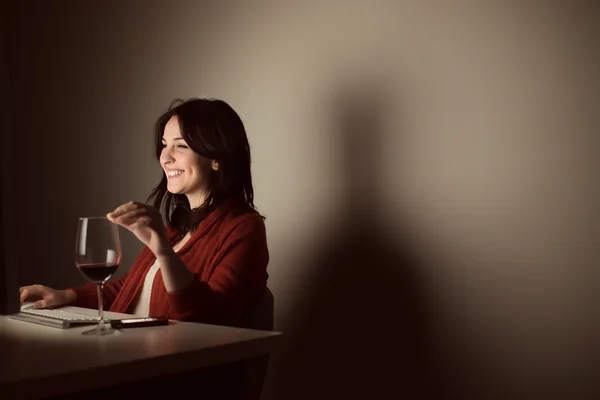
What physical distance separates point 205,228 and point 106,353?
2.75 ft

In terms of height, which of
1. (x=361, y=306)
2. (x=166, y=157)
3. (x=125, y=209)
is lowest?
(x=361, y=306)

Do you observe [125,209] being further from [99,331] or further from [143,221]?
[99,331]

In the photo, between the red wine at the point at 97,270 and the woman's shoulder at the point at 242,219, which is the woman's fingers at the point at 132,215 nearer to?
the red wine at the point at 97,270

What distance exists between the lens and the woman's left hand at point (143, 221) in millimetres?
1457

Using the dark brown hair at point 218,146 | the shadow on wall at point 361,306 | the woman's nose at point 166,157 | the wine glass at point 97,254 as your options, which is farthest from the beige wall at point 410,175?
the woman's nose at point 166,157

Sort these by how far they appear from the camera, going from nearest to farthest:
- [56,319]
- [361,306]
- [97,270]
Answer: [97,270] → [56,319] → [361,306]

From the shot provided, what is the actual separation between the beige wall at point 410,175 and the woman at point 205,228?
0.32 m

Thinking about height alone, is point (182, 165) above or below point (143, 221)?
above

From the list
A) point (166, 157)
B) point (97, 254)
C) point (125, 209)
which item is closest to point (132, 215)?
point (125, 209)

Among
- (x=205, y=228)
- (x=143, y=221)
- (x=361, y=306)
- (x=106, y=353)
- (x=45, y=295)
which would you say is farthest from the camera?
(x=361, y=306)

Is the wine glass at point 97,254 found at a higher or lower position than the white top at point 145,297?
higher

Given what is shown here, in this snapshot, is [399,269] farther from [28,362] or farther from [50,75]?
[50,75]

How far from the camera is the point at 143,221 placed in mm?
1482

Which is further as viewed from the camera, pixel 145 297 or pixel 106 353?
pixel 145 297
